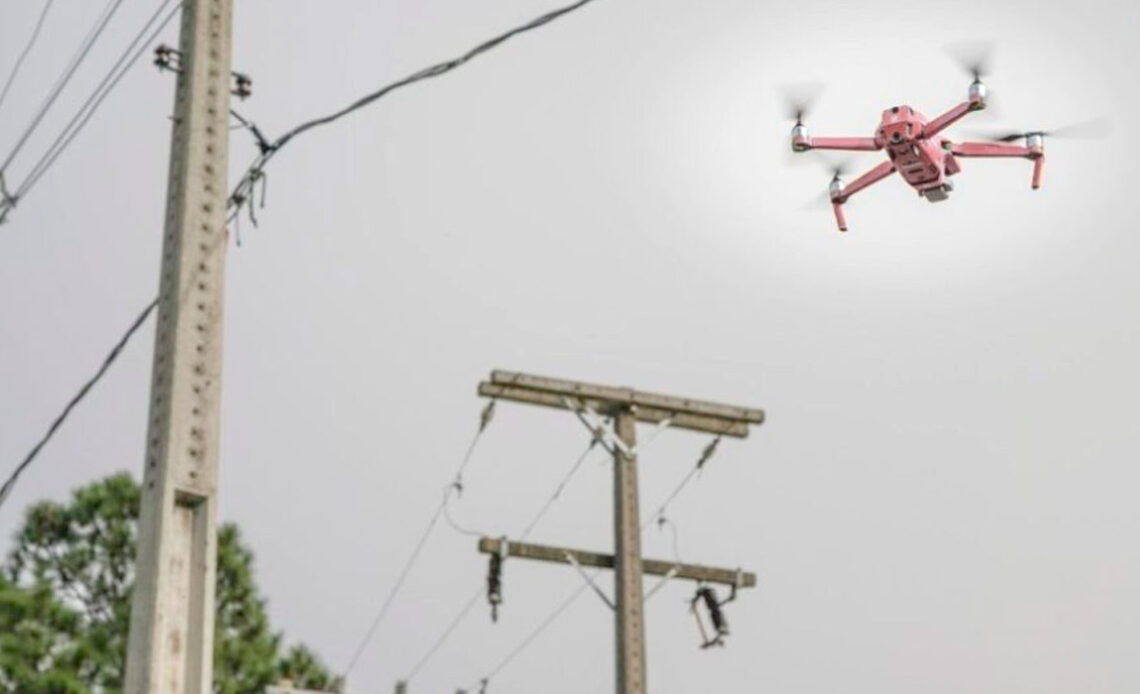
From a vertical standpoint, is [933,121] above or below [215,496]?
above

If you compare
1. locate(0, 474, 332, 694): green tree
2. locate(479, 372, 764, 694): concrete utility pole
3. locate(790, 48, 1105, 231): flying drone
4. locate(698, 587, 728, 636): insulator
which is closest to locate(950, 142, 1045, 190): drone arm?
locate(790, 48, 1105, 231): flying drone

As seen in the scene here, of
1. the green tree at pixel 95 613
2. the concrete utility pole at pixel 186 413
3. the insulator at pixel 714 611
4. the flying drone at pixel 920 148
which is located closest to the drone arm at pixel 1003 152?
the flying drone at pixel 920 148

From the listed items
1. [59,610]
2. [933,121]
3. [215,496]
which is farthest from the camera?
[59,610]

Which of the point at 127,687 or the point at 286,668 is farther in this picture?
the point at 286,668

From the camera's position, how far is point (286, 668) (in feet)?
150

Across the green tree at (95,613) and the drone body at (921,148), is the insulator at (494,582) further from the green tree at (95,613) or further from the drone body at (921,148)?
the green tree at (95,613)

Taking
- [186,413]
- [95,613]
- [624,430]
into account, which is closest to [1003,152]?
[186,413]

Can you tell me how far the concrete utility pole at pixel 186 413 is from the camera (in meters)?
9.73

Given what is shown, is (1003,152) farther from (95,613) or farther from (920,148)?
(95,613)

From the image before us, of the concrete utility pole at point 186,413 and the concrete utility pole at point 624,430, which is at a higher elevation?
the concrete utility pole at point 624,430

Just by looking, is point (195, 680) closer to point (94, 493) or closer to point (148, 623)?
point (148, 623)

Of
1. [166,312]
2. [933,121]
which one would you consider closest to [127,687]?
[166,312]

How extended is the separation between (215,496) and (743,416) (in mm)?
13609

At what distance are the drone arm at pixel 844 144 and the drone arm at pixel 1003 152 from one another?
63 cm
